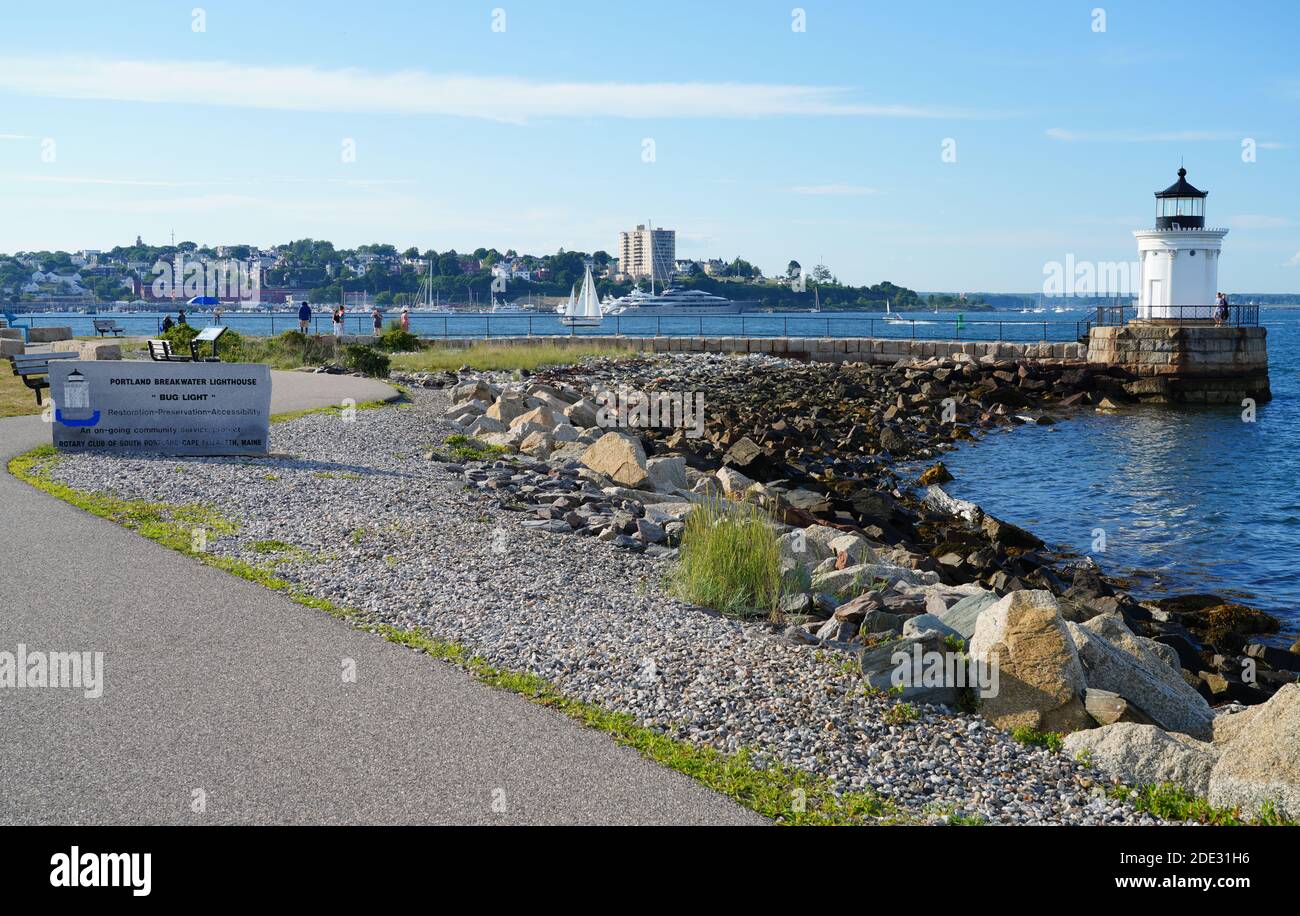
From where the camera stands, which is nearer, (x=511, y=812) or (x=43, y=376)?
(x=511, y=812)

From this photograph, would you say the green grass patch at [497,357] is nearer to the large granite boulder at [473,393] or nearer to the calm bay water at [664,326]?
the large granite boulder at [473,393]

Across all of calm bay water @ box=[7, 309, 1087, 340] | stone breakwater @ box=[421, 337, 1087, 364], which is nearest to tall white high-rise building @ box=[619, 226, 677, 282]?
calm bay water @ box=[7, 309, 1087, 340]

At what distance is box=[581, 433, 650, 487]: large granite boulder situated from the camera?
1667cm

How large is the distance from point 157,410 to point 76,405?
104 cm

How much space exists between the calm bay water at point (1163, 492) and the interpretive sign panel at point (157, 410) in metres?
12.5

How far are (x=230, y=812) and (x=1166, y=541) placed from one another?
17532 mm

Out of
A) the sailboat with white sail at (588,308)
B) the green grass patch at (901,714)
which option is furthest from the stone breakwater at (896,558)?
the sailboat with white sail at (588,308)

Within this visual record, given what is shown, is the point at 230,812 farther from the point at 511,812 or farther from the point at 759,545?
the point at 759,545

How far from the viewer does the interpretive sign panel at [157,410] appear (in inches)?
614

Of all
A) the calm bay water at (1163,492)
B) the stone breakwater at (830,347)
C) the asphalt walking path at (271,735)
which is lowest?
the calm bay water at (1163,492)

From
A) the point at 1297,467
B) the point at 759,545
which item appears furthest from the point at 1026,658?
the point at 1297,467

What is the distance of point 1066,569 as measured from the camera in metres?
16.3

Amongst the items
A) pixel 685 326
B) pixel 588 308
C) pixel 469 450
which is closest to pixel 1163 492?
pixel 469 450

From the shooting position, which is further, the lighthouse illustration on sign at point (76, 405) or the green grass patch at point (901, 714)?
the lighthouse illustration on sign at point (76, 405)
